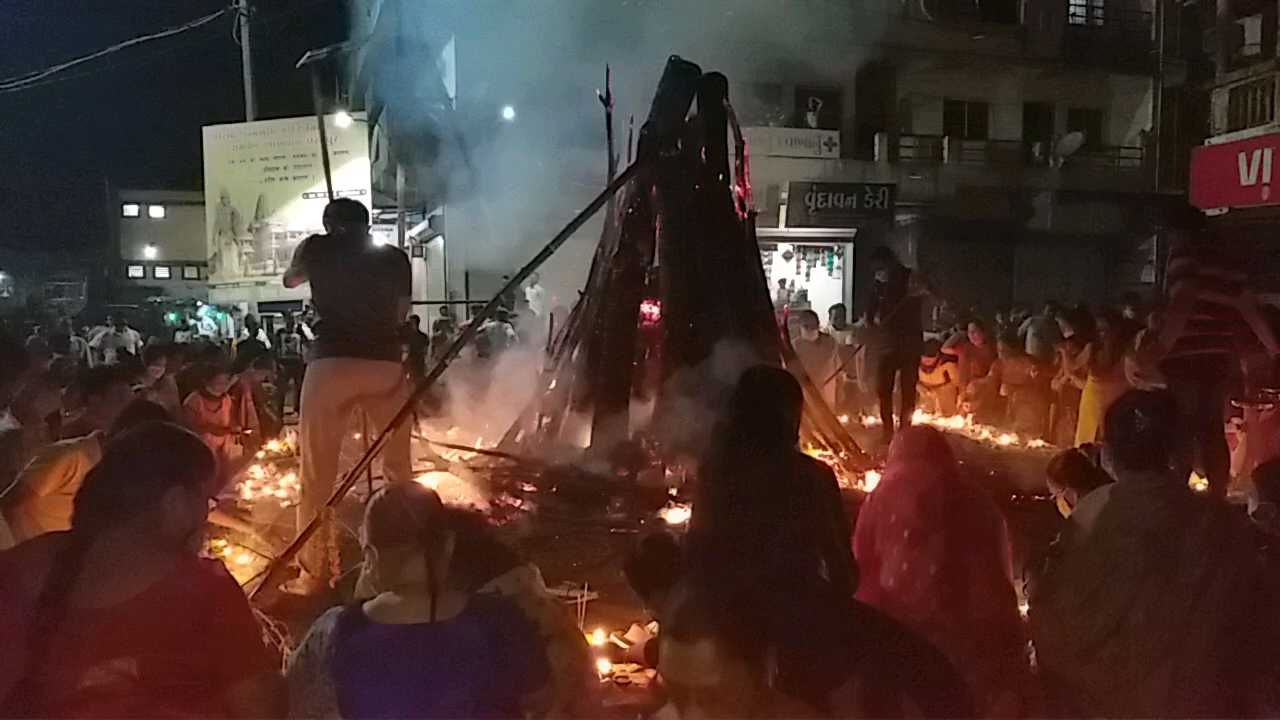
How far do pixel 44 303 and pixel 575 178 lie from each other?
18419 mm

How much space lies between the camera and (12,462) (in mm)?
4723

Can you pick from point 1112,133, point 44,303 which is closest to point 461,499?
point 1112,133

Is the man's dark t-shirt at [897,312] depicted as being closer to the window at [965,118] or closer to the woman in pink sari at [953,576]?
the woman in pink sari at [953,576]

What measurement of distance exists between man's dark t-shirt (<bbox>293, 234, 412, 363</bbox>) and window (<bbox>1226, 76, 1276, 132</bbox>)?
54.1ft

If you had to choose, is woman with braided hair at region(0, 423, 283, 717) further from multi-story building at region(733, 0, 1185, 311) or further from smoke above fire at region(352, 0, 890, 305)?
multi-story building at region(733, 0, 1185, 311)

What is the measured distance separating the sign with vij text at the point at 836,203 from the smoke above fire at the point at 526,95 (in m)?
3.66

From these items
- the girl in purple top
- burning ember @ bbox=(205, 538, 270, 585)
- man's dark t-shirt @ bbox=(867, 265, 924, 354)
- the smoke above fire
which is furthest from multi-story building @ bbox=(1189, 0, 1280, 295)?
the girl in purple top

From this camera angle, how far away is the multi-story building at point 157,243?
35938 millimetres

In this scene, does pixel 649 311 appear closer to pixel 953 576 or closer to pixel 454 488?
pixel 454 488

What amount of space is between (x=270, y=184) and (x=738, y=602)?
1512 centimetres

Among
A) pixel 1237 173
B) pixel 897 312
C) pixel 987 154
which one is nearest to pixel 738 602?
pixel 1237 173

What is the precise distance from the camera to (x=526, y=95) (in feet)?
54.3

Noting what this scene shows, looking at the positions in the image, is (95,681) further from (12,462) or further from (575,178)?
(575,178)

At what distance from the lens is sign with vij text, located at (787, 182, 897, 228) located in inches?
770
